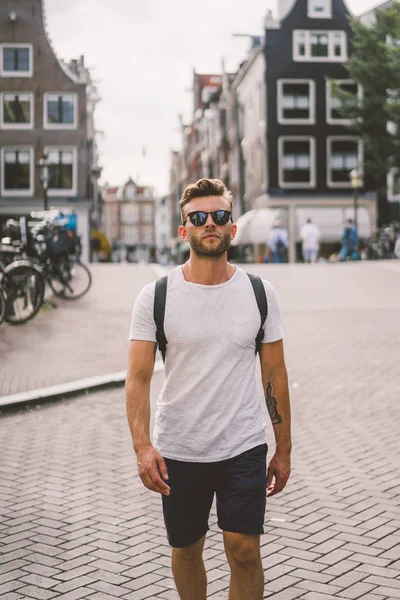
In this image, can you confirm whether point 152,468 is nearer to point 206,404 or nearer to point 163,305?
point 206,404

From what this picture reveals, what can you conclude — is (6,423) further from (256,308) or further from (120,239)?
(120,239)

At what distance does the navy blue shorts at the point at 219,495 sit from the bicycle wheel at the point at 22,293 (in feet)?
32.1

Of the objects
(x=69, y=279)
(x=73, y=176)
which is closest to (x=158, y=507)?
(x=69, y=279)

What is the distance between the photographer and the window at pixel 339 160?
4631cm

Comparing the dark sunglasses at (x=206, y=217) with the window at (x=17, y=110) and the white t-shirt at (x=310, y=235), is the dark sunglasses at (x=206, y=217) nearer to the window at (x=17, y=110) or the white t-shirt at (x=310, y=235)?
the white t-shirt at (x=310, y=235)

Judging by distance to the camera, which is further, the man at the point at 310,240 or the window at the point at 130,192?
the window at the point at 130,192

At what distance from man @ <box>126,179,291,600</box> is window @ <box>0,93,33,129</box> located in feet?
144

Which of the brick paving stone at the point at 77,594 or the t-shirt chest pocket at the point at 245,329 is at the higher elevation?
the t-shirt chest pocket at the point at 245,329

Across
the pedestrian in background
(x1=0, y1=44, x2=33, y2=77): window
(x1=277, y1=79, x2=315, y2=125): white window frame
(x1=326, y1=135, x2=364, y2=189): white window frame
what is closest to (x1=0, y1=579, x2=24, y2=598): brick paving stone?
the pedestrian in background

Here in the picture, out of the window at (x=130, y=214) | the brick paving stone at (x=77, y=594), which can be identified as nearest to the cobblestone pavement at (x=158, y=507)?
the brick paving stone at (x=77, y=594)

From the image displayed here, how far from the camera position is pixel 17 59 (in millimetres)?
44438

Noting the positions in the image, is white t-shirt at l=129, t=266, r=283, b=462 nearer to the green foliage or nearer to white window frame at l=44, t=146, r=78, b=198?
the green foliage

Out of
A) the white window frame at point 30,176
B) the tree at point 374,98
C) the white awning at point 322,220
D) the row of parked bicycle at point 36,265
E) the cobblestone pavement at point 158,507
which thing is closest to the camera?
the cobblestone pavement at point 158,507

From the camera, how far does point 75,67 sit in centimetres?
4603
